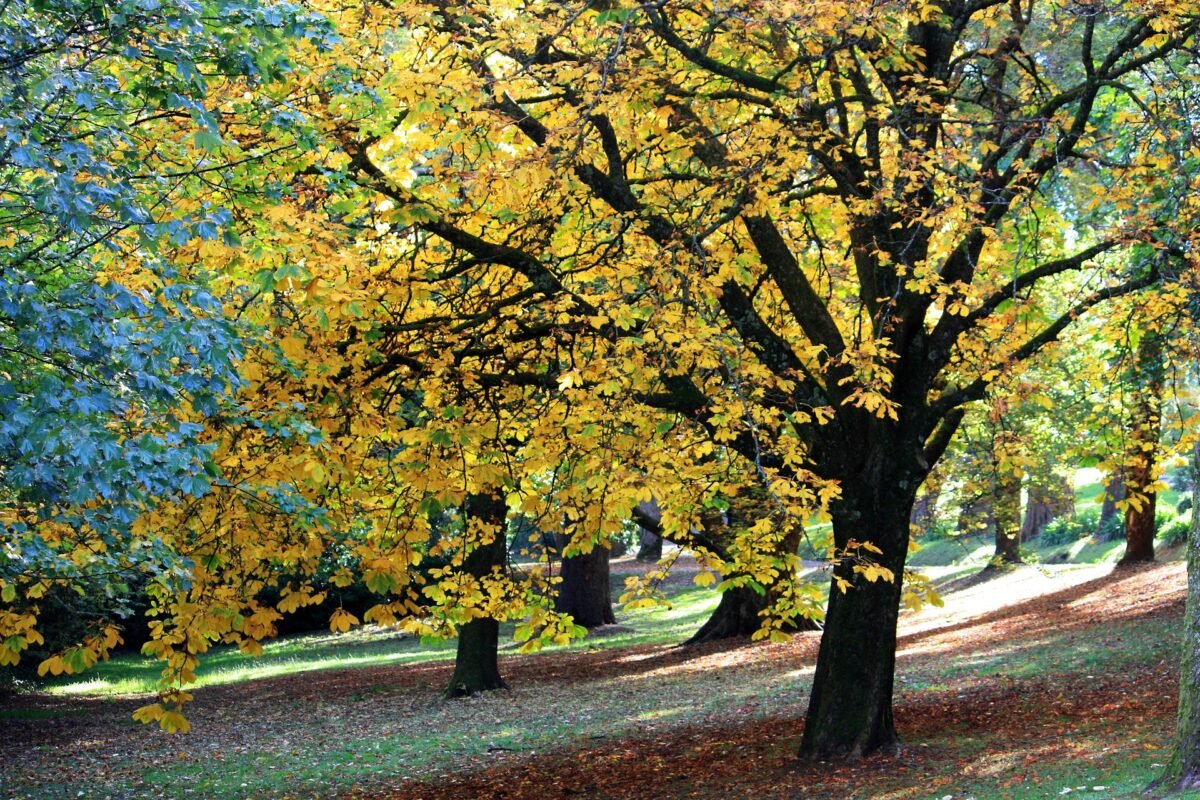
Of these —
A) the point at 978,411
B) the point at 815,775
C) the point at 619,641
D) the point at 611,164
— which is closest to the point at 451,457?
the point at 611,164

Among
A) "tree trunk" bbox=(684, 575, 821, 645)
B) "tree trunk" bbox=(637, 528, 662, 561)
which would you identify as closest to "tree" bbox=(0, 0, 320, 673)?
"tree trunk" bbox=(684, 575, 821, 645)

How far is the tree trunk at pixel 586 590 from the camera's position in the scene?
86.3 ft

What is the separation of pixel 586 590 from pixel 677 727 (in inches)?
508

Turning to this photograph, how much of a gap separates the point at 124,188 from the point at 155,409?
1140 mm

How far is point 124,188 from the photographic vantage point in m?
5.01

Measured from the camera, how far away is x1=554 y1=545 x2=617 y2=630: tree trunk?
26297 mm

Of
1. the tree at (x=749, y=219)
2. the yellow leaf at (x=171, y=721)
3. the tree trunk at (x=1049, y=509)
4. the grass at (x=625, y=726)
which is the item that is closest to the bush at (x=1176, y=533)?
the tree trunk at (x=1049, y=509)

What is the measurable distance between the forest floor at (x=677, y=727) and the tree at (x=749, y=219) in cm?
133

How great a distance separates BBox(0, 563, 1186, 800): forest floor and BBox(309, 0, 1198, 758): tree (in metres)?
1.33

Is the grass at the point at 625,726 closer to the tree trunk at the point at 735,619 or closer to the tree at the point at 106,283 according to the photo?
the tree trunk at the point at 735,619

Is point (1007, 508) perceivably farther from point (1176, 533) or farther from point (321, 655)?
point (321, 655)

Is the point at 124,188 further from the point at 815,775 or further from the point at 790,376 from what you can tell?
the point at 815,775

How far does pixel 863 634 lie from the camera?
9.78 meters

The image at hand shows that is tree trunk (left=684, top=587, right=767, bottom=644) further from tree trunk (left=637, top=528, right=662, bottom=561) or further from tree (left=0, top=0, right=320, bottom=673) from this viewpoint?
tree trunk (left=637, top=528, right=662, bottom=561)
